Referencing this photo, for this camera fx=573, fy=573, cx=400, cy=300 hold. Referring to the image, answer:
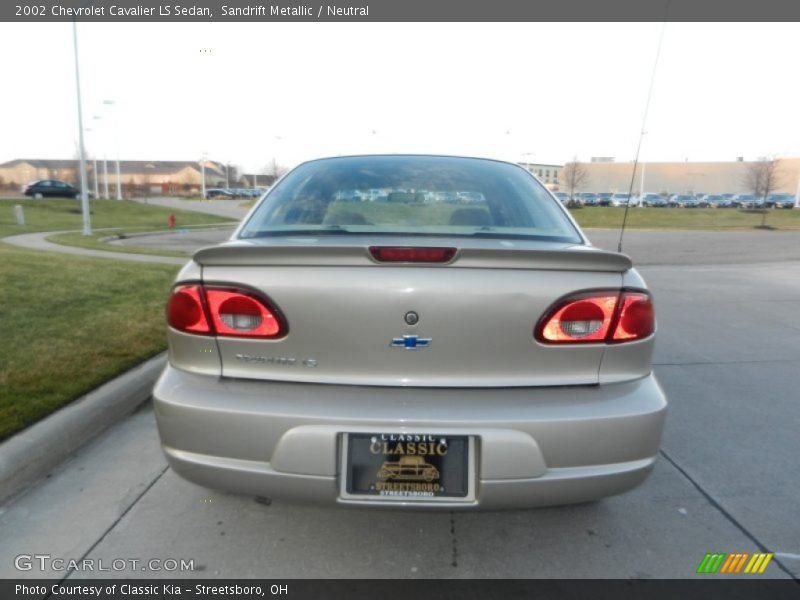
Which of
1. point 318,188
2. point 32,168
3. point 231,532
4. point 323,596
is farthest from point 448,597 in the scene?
point 32,168

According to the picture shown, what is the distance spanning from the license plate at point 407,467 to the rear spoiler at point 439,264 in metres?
0.57

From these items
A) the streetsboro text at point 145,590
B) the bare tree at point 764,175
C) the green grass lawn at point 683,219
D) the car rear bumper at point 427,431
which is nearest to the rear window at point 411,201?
the car rear bumper at point 427,431

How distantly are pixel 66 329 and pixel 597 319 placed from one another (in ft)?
15.1

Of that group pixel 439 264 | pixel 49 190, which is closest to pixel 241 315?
pixel 439 264

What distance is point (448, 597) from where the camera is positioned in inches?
80.0

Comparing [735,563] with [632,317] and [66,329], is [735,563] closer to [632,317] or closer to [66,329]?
[632,317]

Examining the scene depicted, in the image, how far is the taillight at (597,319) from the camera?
1938 millimetres

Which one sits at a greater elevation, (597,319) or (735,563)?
(597,319)

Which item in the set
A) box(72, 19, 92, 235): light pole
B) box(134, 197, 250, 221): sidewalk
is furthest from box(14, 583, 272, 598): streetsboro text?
box(134, 197, 250, 221): sidewalk

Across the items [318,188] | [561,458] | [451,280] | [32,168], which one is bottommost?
[32,168]

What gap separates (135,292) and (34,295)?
105 centimetres

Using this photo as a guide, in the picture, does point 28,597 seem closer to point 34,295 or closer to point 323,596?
point 323,596

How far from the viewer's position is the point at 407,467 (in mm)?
1880

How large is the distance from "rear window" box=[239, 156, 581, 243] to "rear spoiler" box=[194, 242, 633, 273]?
396 mm
